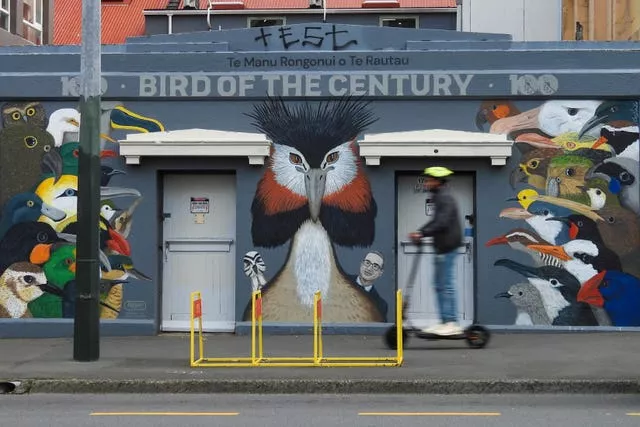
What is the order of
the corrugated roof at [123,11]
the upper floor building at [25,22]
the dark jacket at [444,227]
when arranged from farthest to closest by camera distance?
the corrugated roof at [123,11], the upper floor building at [25,22], the dark jacket at [444,227]

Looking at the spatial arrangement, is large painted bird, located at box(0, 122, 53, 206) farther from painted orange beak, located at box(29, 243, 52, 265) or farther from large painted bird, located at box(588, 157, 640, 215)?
large painted bird, located at box(588, 157, 640, 215)

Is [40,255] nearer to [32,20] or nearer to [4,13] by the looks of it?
[4,13]

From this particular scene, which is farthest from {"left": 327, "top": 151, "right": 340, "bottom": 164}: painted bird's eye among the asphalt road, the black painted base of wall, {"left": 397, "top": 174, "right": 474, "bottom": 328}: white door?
the asphalt road

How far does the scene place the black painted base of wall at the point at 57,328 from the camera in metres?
13.5

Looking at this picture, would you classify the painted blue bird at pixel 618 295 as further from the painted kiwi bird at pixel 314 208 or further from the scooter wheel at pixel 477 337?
the painted kiwi bird at pixel 314 208

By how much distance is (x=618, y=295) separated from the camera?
43.0ft

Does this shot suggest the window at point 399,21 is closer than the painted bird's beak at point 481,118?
No

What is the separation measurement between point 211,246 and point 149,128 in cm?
192

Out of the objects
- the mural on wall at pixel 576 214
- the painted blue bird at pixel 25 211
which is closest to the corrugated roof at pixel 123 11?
the painted blue bird at pixel 25 211

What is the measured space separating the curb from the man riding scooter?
5.67ft

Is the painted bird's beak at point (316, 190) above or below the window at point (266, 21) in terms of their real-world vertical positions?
below

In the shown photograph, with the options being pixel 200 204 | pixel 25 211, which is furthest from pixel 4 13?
pixel 200 204

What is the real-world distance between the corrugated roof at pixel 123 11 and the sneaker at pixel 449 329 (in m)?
27.7

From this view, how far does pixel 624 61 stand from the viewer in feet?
43.4
